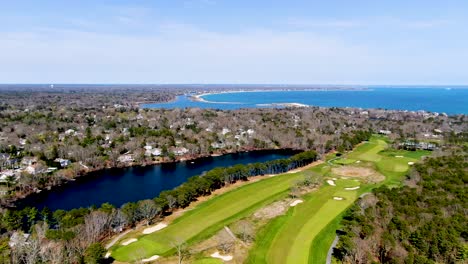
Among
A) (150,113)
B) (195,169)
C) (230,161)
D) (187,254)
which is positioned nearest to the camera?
(187,254)

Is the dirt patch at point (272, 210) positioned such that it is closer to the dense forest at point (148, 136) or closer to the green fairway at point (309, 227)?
the green fairway at point (309, 227)

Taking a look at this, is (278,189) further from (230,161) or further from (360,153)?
(360,153)

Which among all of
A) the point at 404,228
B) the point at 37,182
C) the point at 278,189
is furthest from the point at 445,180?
the point at 37,182

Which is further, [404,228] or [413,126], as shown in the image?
[413,126]

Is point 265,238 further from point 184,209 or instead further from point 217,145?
point 217,145

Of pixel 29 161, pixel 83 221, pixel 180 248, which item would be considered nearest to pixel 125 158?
pixel 29 161

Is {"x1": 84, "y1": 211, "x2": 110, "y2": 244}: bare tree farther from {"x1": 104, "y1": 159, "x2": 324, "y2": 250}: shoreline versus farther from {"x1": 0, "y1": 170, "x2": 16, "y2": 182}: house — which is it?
{"x1": 0, "y1": 170, "x2": 16, "y2": 182}: house
